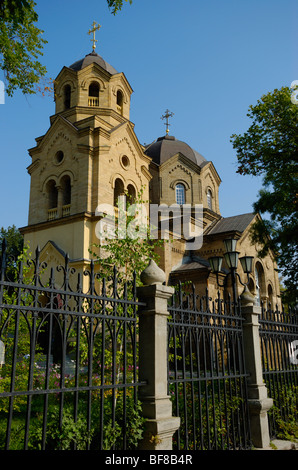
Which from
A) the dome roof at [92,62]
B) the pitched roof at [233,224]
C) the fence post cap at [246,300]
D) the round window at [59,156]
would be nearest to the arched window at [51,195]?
the round window at [59,156]

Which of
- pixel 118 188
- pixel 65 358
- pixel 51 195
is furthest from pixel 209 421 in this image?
pixel 51 195

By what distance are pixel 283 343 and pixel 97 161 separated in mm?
14332

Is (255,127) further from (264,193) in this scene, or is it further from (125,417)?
(125,417)

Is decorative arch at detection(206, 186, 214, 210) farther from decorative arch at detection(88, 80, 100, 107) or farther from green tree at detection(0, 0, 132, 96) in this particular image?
green tree at detection(0, 0, 132, 96)

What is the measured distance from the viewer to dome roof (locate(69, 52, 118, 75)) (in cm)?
2261

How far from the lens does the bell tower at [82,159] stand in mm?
19188

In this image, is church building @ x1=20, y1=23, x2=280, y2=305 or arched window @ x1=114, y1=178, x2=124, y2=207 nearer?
church building @ x1=20, y1=23, x2=280, y2=305

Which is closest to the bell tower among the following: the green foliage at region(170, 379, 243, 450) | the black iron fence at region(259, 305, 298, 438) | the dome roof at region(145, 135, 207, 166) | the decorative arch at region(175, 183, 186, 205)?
the decorative arch at region(175, 183, 186, 205)

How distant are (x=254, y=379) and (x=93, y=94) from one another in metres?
20.0

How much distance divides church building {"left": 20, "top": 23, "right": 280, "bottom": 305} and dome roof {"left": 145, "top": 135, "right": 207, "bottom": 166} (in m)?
4.02

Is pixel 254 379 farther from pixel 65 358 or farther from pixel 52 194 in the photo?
pixel 52 194

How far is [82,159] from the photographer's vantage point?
19.9 metres

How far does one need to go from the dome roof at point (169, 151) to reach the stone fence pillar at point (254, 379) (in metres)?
22.1
